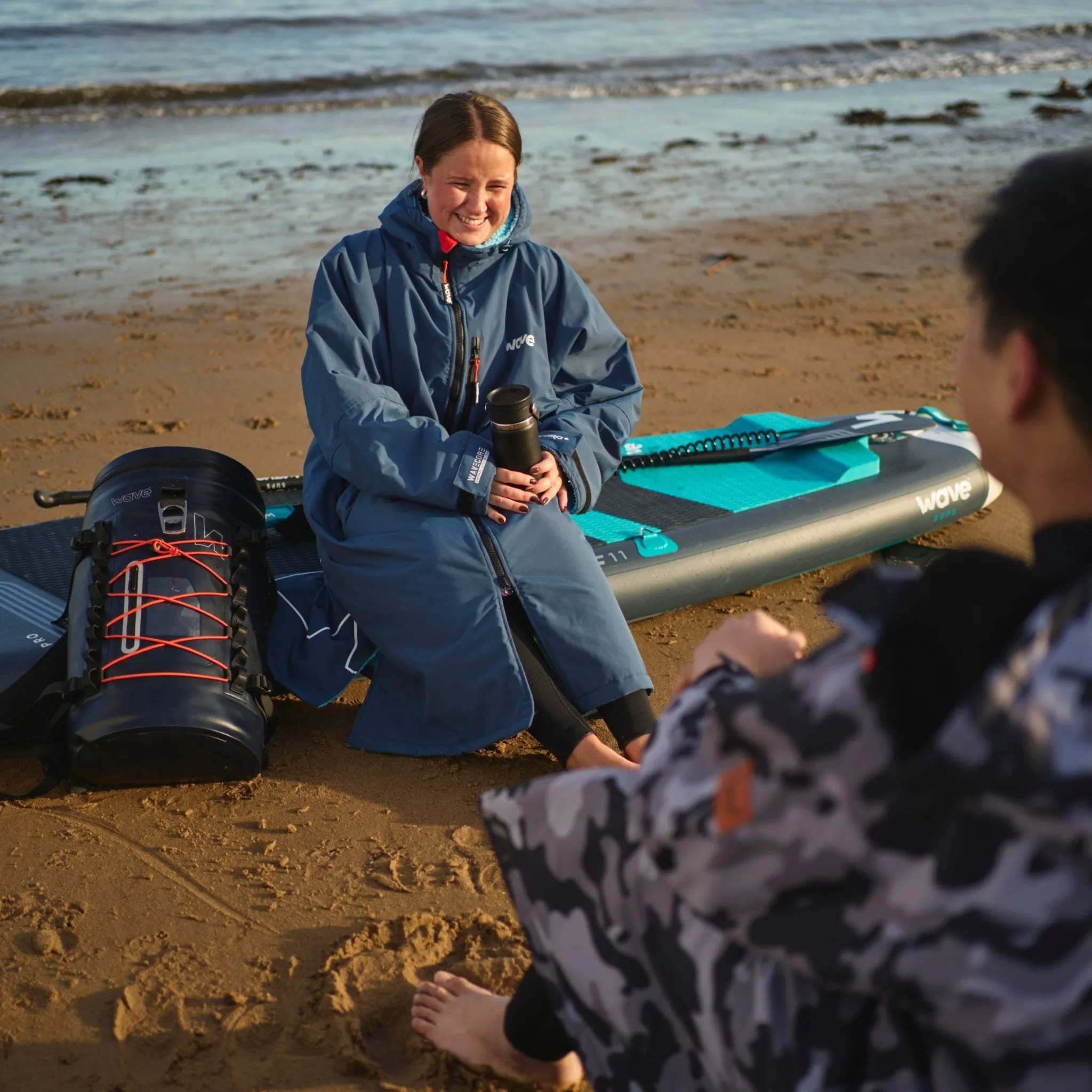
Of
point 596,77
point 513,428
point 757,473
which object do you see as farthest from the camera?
point 596,77

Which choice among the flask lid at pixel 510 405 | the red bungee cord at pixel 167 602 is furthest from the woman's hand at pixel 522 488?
the red bungee cord at pixel 167 602

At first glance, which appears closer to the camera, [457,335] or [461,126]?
[461,126]

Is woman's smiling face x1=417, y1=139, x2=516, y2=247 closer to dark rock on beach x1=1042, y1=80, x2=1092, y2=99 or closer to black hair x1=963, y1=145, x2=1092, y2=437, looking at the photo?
black hair x1=963, y1=145, x2=1092, y2=437

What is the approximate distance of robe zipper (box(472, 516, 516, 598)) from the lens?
3.22m

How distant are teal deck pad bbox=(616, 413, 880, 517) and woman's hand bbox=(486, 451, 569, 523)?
41.1 inches

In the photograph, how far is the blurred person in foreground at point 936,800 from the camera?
1142mm

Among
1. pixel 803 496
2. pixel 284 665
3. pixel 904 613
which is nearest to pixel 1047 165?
pixel 904 613

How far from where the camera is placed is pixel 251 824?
3.04 metres

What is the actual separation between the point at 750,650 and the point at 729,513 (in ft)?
8.47

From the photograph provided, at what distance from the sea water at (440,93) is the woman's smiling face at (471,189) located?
4805mm

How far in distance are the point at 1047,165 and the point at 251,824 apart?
2.37 metres

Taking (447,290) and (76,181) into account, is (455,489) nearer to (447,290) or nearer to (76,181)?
(447,290)

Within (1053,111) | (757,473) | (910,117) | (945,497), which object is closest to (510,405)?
(757,473)

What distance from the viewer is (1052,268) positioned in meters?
1.20
